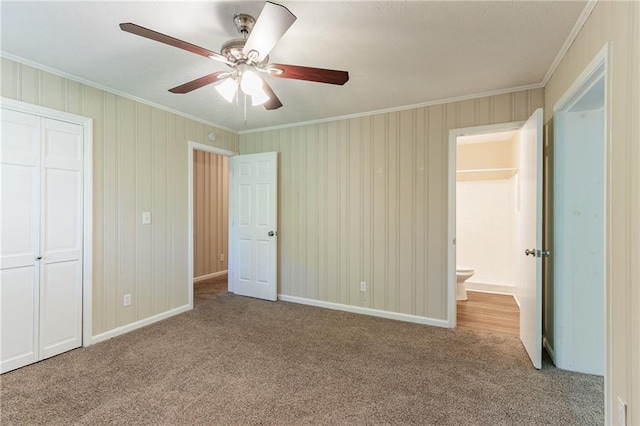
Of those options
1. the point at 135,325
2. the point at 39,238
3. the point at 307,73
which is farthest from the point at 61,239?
the point at 307,73

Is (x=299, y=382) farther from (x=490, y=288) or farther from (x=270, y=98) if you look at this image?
(x=490, y=288)

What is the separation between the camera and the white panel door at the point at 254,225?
4.12m

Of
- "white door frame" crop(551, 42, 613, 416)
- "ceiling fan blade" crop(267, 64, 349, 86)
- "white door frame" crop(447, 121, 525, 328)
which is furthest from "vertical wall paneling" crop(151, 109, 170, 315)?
"white door frame" crop(551, 42, 613, 416)

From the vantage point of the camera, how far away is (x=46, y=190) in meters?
2.50

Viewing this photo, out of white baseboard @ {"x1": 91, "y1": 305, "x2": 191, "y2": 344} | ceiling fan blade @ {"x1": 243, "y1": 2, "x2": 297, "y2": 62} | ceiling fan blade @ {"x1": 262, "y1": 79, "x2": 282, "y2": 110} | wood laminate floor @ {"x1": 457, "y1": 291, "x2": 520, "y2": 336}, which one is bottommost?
wood laminate floor @ {"x1": 457, "y1": 291, "x2": 520, "y2": 336}

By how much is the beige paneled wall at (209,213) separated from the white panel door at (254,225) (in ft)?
3.82

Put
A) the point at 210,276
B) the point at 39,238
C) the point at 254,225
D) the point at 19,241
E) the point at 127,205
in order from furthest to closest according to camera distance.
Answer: the point at 210,276
the point at 254,225
the point at 127,205
the point at 39,238
the point at 19,241

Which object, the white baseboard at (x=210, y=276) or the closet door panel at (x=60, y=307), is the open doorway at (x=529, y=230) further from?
the white baseboard at (x=210, y=276)

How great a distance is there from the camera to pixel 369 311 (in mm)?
3576

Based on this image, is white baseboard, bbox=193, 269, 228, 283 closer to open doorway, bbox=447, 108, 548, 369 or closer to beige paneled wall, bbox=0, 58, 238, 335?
beige paneled wall, bbox=0, 58, 238, 335

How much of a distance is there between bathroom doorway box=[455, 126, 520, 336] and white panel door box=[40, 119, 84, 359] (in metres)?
4.49

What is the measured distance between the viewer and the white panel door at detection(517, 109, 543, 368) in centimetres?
231

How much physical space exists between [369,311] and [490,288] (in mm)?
2297

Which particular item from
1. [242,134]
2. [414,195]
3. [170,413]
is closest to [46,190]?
[170,413]
